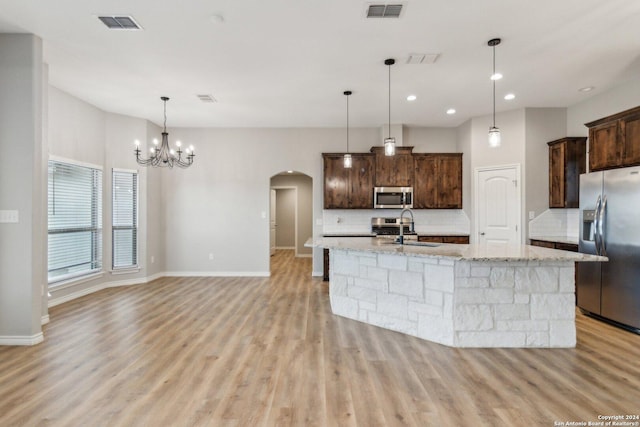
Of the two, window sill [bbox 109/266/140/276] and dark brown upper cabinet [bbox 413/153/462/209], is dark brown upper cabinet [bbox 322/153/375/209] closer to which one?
dark brown upper cabinet [bbox 413/153/462/209]

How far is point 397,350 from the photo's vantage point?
311cm

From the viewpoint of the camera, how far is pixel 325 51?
3633mm

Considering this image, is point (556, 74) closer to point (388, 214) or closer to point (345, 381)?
point (388, 214)

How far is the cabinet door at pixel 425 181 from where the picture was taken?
6.48 meters

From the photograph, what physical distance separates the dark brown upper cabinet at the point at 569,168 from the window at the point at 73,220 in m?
7.41

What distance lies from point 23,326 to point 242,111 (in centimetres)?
409

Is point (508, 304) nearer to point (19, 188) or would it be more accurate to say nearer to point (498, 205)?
point (498, 205)

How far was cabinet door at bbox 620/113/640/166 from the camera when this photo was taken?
11.7ft

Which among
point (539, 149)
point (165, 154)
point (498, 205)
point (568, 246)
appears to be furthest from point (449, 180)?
point (165, 154)

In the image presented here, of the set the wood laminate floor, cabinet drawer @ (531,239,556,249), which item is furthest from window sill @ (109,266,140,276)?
cabinet drawer @ (531,239,556,249)

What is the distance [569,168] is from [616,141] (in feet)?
4.68

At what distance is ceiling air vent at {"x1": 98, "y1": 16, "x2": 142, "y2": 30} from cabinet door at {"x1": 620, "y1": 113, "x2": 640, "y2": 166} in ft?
16.8

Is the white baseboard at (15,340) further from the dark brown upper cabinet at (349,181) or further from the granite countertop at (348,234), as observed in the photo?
the dark brown upper cabinet at (349,181)

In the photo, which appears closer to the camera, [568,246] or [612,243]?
[612,243]
